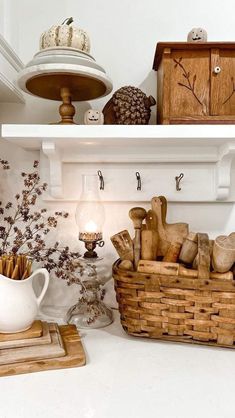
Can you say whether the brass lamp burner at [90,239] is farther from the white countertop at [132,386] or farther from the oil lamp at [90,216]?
the white countertop at [132,386]

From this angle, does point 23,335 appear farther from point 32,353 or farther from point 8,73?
point 8,73

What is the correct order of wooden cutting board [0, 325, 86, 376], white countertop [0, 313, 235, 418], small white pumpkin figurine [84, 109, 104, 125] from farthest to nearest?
small white pumpkin figurine [84, 109, 104, 125]
wooden cutting board [0, 325, 86, 376]
white countertop [0, 313, 235, 418]

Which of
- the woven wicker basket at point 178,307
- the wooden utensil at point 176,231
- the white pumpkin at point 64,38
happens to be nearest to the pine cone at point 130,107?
the white pumpkin at point 64,38

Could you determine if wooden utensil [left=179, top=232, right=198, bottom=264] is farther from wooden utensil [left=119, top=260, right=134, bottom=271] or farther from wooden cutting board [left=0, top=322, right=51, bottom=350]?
wooden cutting board [left=0, top=322, right=51, bottom=350]

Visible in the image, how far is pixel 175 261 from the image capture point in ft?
2.80

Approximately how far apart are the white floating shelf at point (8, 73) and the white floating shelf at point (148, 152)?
0.46 ft

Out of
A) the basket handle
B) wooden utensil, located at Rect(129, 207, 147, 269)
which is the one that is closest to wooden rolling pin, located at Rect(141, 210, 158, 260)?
wooden utensil, located at Rect(129, 207, 147, 269)

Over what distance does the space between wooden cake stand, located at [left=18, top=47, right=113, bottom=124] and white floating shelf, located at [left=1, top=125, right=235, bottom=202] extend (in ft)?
0.31

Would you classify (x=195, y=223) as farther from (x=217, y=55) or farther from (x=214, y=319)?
(x=217, y=55)

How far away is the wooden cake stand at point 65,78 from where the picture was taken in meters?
0.80

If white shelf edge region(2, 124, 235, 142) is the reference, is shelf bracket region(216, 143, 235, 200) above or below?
below

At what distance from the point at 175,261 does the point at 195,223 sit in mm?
222

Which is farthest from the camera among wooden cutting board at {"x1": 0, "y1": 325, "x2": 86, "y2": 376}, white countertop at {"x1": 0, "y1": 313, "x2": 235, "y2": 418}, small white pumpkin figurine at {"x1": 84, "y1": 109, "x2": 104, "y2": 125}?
small white pumpkin figurine at {"x1": 84, "y1": 109, "x2": 104, "y2": 125}

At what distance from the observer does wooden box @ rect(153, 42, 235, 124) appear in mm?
855
